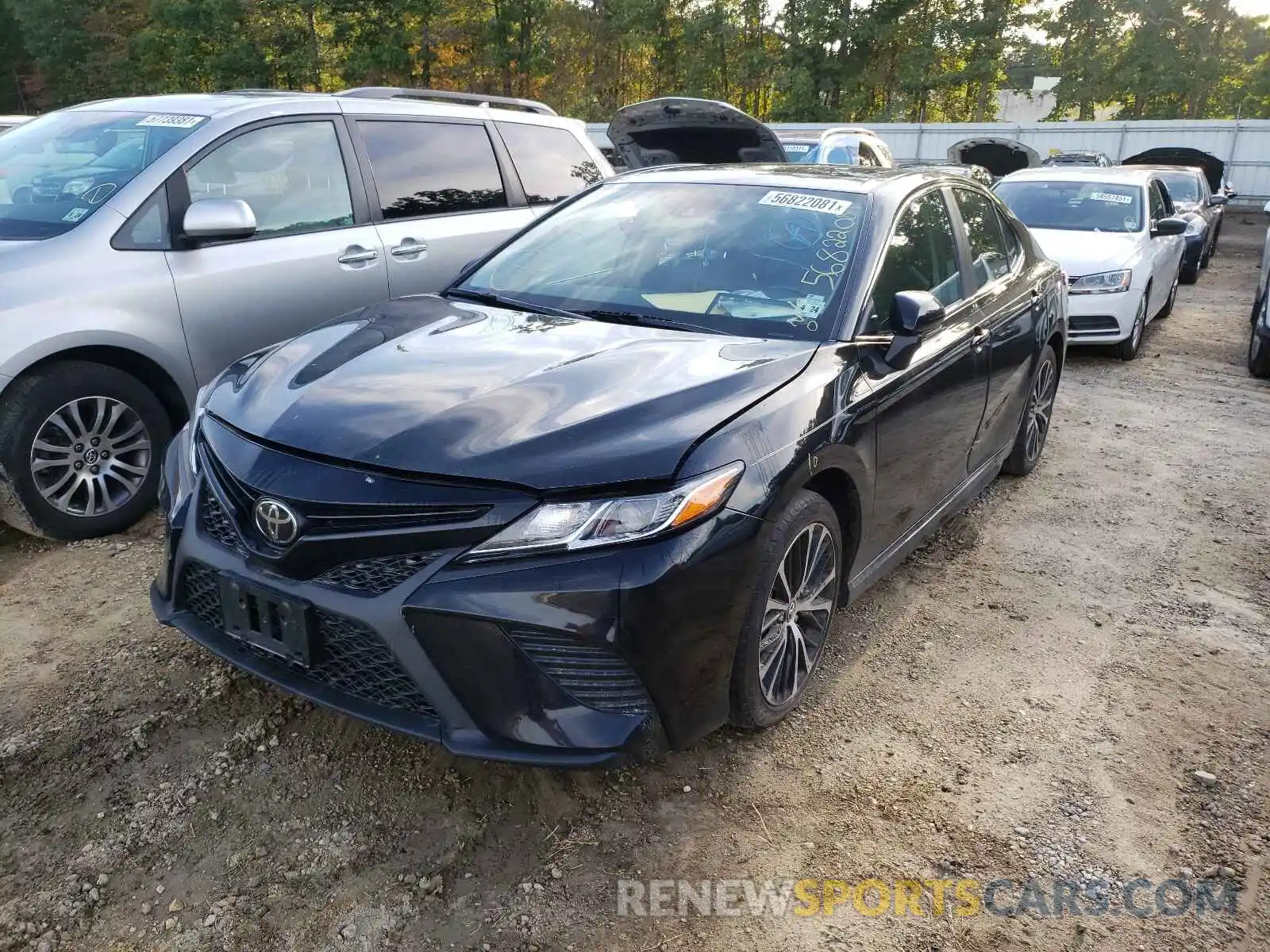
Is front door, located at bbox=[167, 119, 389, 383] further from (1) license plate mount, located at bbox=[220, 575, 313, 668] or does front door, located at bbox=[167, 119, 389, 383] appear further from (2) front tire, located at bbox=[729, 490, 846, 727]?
(2) front tire, located at bbox=[729, 490, 846, 727]

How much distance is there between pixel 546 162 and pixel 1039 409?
3274mm

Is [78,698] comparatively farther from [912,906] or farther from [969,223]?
[969,223]

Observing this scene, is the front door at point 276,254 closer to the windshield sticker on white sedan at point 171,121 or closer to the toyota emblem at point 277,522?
the windshield sticker on white sedan at point 171,121

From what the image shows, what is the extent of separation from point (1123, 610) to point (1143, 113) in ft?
137

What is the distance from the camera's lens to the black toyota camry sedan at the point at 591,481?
219cm

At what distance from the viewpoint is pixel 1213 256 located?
17.4 metres

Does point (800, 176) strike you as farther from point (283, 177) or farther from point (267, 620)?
point (267, 620)

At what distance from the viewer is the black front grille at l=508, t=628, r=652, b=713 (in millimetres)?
2166

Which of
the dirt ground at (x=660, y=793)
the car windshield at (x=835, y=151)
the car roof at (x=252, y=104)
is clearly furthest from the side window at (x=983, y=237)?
the car windshield at (x=835, y=151)

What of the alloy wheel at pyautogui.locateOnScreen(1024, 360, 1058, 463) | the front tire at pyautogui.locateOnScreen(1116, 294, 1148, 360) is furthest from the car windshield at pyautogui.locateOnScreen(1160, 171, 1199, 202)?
the alloy wheel at pyautogui.locateOnScreen(1024, 360, 1058, 463)

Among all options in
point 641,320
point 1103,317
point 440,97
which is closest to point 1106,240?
point 1103,317

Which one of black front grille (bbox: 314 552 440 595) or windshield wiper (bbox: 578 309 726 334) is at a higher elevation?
windshield wiper (bbox: 578 309 726 334)

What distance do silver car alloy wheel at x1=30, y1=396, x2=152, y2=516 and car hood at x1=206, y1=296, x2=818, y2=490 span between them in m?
1.19

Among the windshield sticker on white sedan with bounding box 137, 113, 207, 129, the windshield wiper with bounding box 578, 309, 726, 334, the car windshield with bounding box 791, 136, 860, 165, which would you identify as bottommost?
the windshield wiper with bounding box 578, 309, 726, 334
